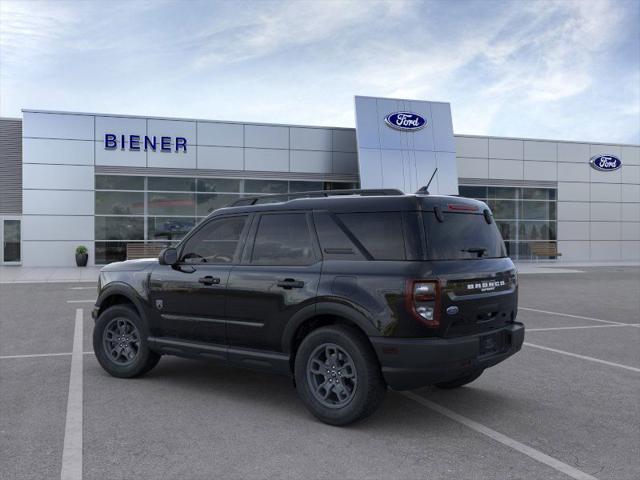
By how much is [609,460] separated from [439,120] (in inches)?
1010

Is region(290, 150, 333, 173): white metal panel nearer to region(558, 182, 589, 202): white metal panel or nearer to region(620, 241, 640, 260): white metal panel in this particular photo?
region(558, 182, 589, 202): white metal panel

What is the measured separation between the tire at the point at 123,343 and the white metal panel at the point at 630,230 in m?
32.7

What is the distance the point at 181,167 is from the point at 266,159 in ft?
12.4

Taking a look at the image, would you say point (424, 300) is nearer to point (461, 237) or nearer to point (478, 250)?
point (461, 237)

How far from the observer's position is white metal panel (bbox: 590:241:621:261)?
32594 millimetres

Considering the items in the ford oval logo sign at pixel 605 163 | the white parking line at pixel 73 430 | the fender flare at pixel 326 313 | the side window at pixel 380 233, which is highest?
the ford oval logo sign at pixel 605 163

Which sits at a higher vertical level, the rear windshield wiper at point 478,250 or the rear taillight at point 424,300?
the rear windshield wiper at point 478,250

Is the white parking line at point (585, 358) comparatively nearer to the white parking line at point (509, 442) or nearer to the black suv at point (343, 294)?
the black suv at point (343, 294)

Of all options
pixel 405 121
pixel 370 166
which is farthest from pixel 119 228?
pixel 405 121

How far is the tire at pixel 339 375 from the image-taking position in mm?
4469

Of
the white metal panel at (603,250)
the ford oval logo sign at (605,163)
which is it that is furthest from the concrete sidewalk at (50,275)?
the ford oval logo sign at (605,163)

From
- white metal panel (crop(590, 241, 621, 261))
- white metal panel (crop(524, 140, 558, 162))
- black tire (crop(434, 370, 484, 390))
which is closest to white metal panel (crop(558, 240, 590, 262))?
white metal panel (crop(590, 241, 621, 261))

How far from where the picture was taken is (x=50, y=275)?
2052cm

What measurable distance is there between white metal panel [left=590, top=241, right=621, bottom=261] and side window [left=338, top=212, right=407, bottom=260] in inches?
1231
